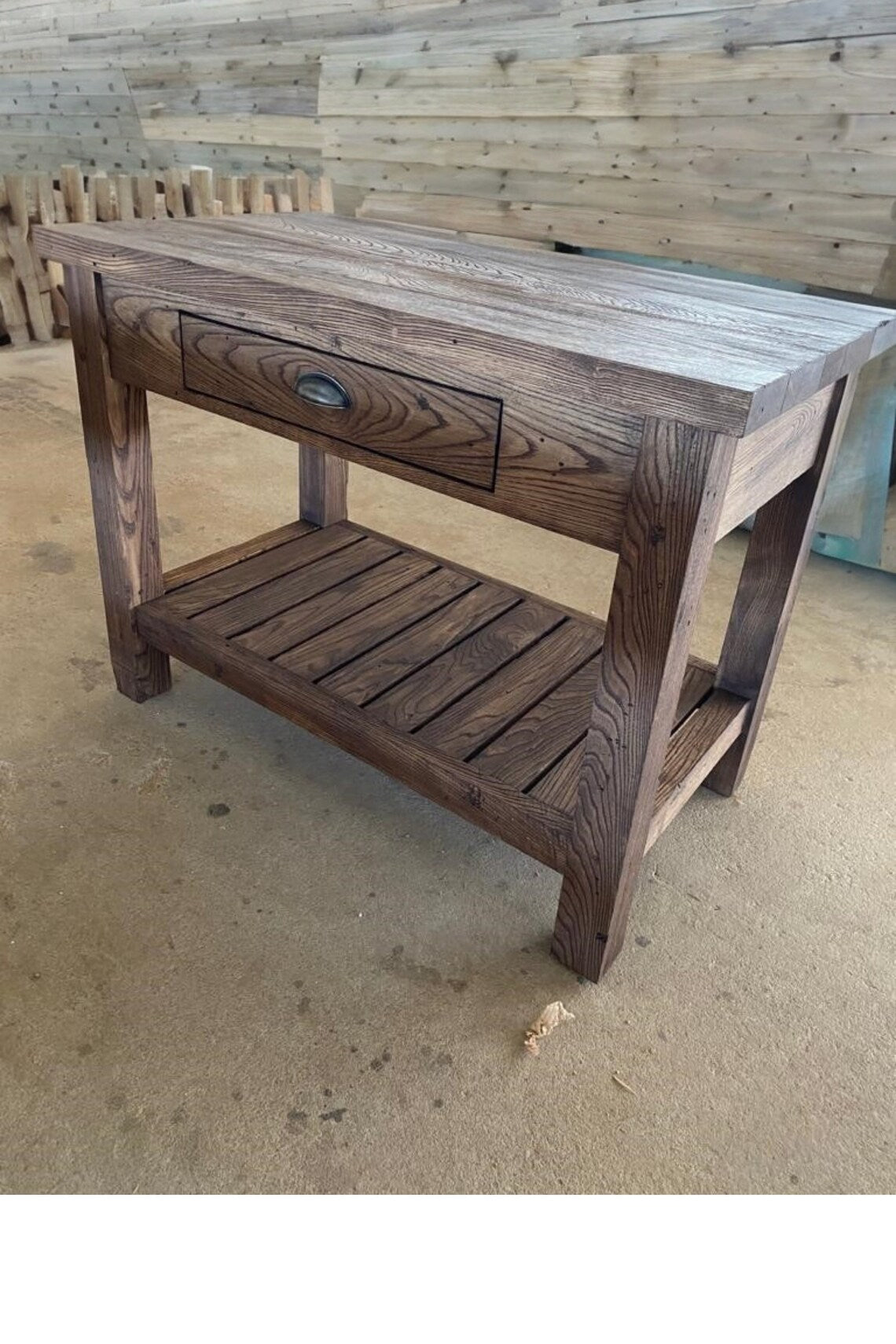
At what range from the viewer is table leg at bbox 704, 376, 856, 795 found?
1259 millimetres

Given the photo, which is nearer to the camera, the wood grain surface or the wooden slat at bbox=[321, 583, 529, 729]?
the wood grain surface

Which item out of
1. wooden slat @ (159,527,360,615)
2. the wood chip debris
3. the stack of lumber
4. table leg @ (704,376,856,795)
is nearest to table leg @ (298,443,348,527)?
wooden slat @ (159,527,360,615)

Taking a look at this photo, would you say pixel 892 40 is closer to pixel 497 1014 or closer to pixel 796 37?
pixel 796 37

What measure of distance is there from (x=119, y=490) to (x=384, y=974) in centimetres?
91

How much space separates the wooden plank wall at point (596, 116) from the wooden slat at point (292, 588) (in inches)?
52.7

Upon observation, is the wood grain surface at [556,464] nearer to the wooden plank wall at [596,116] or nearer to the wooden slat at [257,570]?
the wooden slat at [257,570]

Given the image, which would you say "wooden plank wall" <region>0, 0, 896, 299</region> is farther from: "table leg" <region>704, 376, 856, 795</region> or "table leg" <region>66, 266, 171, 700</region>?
"table leg" <region>66, 266, 171, 700</region>

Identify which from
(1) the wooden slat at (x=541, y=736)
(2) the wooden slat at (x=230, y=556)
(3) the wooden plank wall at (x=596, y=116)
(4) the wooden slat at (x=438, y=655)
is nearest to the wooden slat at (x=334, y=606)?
(4) the wooden slat at (x=438, y=655)

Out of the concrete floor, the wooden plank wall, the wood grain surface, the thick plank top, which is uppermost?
the wooden plank wall

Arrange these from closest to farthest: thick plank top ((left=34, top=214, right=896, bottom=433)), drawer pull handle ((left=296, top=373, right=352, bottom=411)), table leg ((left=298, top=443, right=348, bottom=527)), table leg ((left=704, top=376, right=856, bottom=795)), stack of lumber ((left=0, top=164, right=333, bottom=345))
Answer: thick plank top ((left=34, top=214, right=896, bottom=433)) → drawer pull handle ((left=296, top=373, right=352, bottom=411)) → table leg ((left=704, top=376, right=856, bottom=795)) → table leg ((left=298, top=443, right=348, bottom=527)) → stack of lumber ((left=0, top=164, right=333, bottom=345))

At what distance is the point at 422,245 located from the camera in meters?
1.45

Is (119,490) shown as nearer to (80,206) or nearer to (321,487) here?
(321,487)

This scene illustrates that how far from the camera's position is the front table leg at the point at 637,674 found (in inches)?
34.9

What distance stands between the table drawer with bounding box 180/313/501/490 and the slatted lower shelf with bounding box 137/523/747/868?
16.7 inches
